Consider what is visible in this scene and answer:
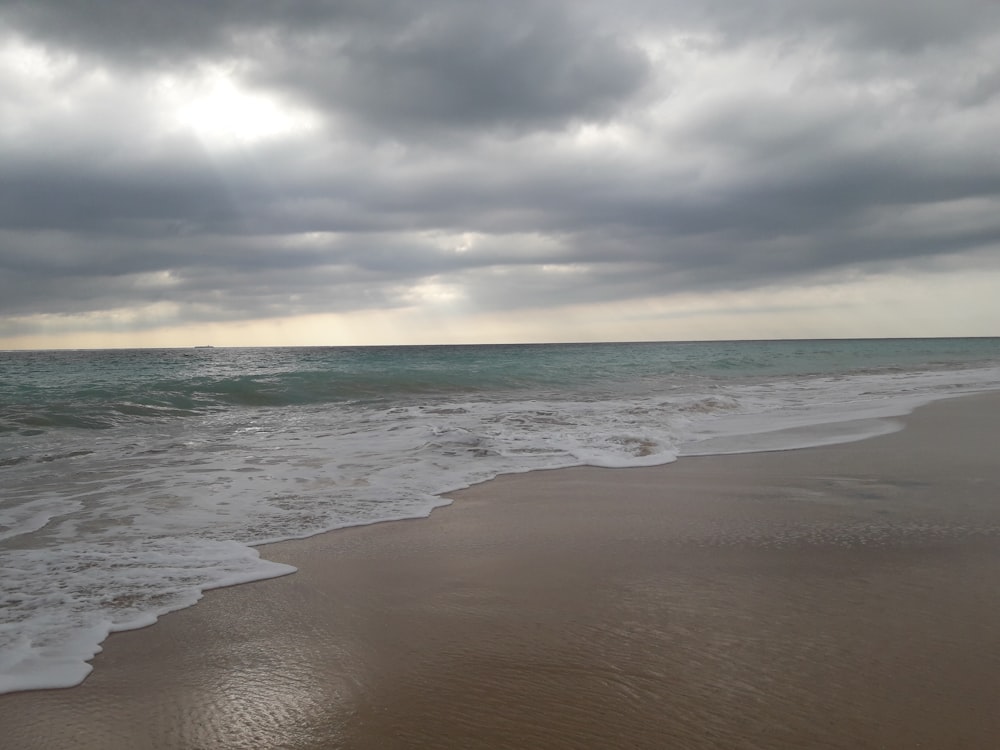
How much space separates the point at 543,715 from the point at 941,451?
22.8ft

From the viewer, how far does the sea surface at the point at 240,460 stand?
12.1 feet

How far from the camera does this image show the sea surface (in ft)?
12.1

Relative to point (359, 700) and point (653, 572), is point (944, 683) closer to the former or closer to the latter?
point (653, 572)

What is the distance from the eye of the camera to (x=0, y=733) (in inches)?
93.2

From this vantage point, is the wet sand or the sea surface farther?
the sea surface

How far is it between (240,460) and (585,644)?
6.15 meters

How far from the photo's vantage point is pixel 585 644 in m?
2.87

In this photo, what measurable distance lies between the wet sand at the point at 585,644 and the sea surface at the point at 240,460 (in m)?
0.41

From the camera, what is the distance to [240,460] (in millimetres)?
7973

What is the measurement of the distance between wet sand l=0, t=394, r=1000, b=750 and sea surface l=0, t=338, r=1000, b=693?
0.41 metres

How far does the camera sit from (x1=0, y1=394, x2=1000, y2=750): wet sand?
229 cm

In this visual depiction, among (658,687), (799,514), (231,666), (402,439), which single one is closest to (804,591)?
(658,687)

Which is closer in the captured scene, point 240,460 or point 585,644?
point 585,644

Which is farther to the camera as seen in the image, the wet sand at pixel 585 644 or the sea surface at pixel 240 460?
the sea surface at pixel 240 460
